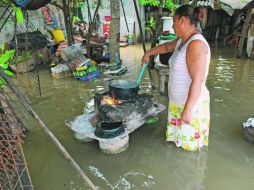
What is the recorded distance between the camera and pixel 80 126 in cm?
402

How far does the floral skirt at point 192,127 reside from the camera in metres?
3.49

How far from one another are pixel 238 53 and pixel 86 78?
6.50 m

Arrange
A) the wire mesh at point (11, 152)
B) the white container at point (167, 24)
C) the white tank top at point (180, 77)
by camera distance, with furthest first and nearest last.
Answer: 1. the white container at point (167, 24)
2. the white tank top at point (180, 77)
3. the wire mesh at point (11, 152)

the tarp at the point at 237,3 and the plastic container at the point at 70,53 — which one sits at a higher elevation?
the tarp at the point at 237,3

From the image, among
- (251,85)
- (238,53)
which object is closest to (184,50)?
(251,85)

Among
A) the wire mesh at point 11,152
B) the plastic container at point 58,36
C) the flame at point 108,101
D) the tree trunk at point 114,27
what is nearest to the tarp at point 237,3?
the tree trunk at point 114,27

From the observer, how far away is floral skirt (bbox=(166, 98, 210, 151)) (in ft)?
11.5

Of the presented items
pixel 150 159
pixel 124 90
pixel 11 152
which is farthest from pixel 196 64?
→ pixel 11 152

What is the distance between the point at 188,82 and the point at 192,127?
0.67 meters

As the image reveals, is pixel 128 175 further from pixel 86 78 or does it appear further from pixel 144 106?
pixel 86 78

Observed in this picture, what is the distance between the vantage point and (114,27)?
809 cm

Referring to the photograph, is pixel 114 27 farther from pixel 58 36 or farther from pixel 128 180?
pixel 128 180

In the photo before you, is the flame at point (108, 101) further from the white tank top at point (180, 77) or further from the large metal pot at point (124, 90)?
the white tank top at point (180, 77)

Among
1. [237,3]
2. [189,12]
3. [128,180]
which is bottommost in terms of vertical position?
[128,180]
